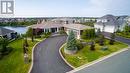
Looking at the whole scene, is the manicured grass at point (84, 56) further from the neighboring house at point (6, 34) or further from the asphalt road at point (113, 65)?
the neighboring house at point (6, 34)

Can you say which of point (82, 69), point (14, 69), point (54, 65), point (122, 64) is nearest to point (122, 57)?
point (122, 64)

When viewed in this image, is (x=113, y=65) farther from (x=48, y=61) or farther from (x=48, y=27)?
(x=48, y=27)

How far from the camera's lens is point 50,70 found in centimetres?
2019

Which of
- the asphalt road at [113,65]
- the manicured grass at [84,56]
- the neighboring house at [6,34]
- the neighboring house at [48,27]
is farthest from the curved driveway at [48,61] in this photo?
the neighboring house at [48,27]

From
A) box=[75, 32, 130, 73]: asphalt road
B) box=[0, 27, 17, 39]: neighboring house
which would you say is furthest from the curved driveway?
box=[75, 32, 130, 73]: asphalt road

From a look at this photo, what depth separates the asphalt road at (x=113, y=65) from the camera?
171 inches

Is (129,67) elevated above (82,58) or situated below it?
above

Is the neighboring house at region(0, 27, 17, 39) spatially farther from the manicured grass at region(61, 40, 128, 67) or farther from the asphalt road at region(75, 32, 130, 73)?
the asphalt road at region(75, 32, 130, 73)

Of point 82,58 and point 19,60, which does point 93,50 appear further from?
point 19,60

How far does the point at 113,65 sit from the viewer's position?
16.4ft

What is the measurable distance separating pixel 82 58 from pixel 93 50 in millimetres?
5043

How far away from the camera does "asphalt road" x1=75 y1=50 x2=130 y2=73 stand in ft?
14.3

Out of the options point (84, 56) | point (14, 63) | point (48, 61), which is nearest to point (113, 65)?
point (48, 61)

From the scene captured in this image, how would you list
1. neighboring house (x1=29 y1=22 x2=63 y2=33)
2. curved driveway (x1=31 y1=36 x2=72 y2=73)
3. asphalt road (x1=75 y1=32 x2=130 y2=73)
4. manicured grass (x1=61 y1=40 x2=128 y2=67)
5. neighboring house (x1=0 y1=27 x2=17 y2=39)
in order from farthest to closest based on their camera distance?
neighboring house (x1=29 y1=22 x2=63 y2=33) < neighboring house (x1=0 y1=27 x2=17 y2=39) < manicured grass (x1=61 y1=40 x2=128 y2=67) < curved driveway (x1=31 y1=36 x2=72 y2=73) < asphalt road (x1=75 y1=32 x2=130 y2=73)
